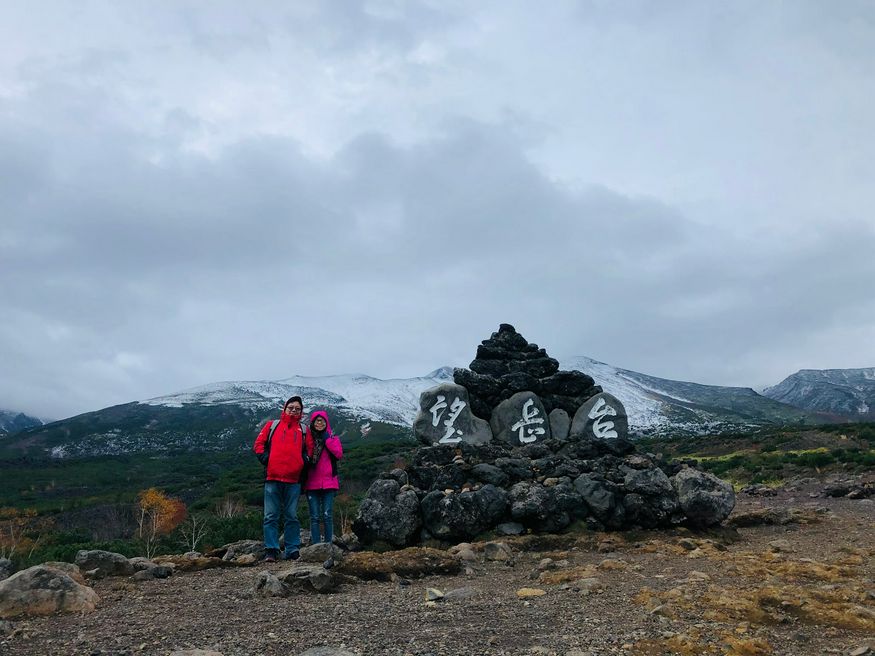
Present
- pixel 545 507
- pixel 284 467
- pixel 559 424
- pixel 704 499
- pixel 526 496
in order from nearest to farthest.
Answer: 1. pixel 284 467
2. pixel 545 507
3. pixel 526 496
4. pixel 704 499
5. pixel 559 424

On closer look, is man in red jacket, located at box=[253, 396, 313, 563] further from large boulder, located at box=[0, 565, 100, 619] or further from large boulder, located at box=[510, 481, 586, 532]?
large boulder, located at box=[510, 481, 586, 532]

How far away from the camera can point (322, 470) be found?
987 cm

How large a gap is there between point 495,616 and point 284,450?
4450mm

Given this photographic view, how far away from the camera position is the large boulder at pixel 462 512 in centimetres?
1121

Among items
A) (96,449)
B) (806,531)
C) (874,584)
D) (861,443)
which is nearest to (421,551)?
(874,584)

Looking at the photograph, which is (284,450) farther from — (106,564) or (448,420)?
(448,420)

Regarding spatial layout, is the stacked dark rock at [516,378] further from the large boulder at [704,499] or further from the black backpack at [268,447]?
the black backpack at [268,447]

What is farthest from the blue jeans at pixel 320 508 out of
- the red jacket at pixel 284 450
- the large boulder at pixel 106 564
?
the large boulder at pixel 106 564

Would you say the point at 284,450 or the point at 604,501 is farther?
the point at 604,501

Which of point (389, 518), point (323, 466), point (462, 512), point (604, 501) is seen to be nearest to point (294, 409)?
point (323, 466)

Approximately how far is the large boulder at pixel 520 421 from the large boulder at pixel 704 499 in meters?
4.16

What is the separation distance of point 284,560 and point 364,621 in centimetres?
443

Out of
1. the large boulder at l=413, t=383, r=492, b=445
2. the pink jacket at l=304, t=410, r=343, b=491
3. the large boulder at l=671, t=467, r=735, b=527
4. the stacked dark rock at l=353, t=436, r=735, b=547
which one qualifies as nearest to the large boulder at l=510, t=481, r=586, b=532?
the stacked dark rock at l=353, t=436, r=735, b=547

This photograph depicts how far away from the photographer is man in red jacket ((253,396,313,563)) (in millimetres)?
9039
